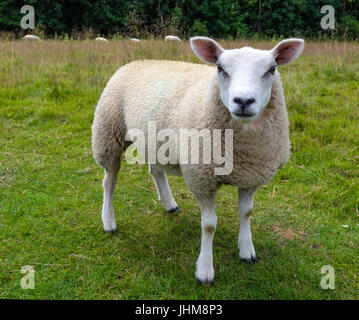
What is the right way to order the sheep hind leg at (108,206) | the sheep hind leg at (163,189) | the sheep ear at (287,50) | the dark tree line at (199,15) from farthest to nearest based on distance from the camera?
the dark tree line at (199,15)
the sheep hind leg at (163,189)
the sheep hind leg at (108,206)
the sheep ear at (287,50)

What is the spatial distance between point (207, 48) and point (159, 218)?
1786 millimetres

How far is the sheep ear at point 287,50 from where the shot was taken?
202 centimetres

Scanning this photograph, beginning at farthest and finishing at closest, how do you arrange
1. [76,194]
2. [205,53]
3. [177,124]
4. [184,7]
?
[184,7], [76,194], [177,124], [205,53]

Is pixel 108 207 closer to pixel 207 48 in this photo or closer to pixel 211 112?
pixel 211 112

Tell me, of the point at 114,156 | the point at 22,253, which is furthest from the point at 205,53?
the point at 22,253

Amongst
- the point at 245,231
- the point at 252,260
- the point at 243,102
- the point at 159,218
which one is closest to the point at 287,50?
the point at 243,102

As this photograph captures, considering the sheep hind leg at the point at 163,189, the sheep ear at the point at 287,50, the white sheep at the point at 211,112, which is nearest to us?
the white sheep at the point at 211,112

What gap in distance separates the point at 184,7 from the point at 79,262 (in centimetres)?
2211

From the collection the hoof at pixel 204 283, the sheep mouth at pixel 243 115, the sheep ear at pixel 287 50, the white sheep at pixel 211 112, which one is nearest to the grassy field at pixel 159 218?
the hoof at pixel 204 283

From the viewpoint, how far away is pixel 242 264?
2648 mm

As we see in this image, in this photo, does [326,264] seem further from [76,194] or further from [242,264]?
[76,194]

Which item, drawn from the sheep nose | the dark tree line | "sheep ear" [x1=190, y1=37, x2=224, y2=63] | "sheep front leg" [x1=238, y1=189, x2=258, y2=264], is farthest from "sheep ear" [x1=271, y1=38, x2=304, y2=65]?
the dark tree line

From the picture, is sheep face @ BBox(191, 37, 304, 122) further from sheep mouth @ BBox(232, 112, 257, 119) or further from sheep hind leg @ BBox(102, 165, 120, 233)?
sheep hind leg @ BBox(102, 165, 120, 233)

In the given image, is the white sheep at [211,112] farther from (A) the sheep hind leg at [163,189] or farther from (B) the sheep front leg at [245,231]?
(A) the sheep hind leg at [163,189]
